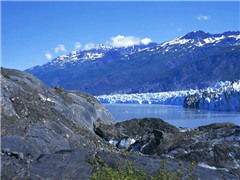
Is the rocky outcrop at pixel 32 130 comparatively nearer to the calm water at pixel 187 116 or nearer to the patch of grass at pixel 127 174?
the patch of grass at pixel 127 174

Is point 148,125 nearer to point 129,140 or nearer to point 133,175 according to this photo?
point 129,140

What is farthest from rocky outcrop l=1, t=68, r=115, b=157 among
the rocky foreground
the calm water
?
the calm water

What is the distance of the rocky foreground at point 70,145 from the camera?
6.98m

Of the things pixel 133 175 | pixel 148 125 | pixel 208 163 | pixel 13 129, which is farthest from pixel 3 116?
pixel 148 125

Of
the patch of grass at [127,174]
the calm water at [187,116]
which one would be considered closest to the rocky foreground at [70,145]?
the patch of grass at [127,174]

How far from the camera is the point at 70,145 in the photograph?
1070 centimetres

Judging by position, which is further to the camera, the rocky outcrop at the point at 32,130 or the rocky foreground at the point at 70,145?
the rocky outcrop at the point at 32,130

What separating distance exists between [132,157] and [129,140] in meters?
10.0

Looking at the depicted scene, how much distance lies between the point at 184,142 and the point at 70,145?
5.52m

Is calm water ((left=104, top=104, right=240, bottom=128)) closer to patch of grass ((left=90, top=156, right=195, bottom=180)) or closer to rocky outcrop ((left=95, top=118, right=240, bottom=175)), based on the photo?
rocky outcrop ((left=95, top=118, right=240, bottom=175))

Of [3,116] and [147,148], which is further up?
[3,116]

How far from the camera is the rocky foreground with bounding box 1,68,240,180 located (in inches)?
275

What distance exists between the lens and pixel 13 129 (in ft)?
30.2

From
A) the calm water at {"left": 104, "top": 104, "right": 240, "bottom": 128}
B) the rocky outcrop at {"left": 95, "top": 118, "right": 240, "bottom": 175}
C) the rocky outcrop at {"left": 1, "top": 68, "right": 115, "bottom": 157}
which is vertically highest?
the rocky outcrop at {"left": 1, "top": 68, "right": 115, "bottom": 157}
